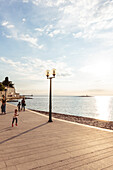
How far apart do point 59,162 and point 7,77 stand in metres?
136

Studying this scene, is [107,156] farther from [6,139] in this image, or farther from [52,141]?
[6,139]

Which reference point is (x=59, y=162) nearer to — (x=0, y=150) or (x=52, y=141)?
(x=52, y=141)

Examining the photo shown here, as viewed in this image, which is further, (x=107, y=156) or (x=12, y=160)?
(x=107, y=156)

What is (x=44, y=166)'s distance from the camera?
3.54m

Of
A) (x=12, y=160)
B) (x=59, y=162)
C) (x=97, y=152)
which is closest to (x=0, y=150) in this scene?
Result: (x=12, y=160)

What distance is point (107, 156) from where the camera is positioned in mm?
4168

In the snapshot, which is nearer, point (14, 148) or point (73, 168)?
point (73, 168)

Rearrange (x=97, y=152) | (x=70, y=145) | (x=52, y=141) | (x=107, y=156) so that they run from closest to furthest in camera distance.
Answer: (x=107, y=156) → (x=97, y=152) → (x=70, y=145) → (x=52, y=141)

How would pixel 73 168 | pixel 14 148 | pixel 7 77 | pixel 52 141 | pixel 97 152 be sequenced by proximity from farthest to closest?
pixel 7 77 → pixel 52 141 → pixel 14 148 → pixel 97 152 → pixel 73 168

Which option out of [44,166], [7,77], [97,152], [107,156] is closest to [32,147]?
[44,166]

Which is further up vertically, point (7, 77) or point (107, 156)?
point (7, 77)

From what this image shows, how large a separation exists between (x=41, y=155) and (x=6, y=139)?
94.7 inches

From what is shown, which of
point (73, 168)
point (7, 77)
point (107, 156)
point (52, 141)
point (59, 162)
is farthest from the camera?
point (7, 77)

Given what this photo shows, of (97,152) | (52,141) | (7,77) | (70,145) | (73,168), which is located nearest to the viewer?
(73,168)
